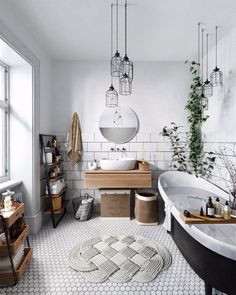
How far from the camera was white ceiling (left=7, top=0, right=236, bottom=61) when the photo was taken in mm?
2082

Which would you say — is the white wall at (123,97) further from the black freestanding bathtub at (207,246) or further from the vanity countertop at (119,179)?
the black freestanding bathtub at (207,246)

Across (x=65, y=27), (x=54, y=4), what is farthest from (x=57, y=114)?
(x=54, y=4)

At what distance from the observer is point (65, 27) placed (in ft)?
8.24

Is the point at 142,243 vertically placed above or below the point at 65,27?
below

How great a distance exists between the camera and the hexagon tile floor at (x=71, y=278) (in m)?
1.76

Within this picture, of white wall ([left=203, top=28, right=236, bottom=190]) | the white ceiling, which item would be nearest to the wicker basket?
white wall ([left=203, top=28, right=236, bottom=190])

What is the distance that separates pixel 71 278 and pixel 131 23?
291cm

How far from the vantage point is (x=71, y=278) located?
1.90 metres

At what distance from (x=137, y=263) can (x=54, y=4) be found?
2909mm

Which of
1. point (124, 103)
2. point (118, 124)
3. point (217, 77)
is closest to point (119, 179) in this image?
point (118, 124)

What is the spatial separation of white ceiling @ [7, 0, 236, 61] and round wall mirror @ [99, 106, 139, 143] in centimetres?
98

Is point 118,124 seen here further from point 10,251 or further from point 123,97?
point 10,251

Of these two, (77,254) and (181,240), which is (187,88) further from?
(77,254)

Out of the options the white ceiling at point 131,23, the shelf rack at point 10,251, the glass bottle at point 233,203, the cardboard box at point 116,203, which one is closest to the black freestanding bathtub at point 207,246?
the glass bottle at point 233,203
